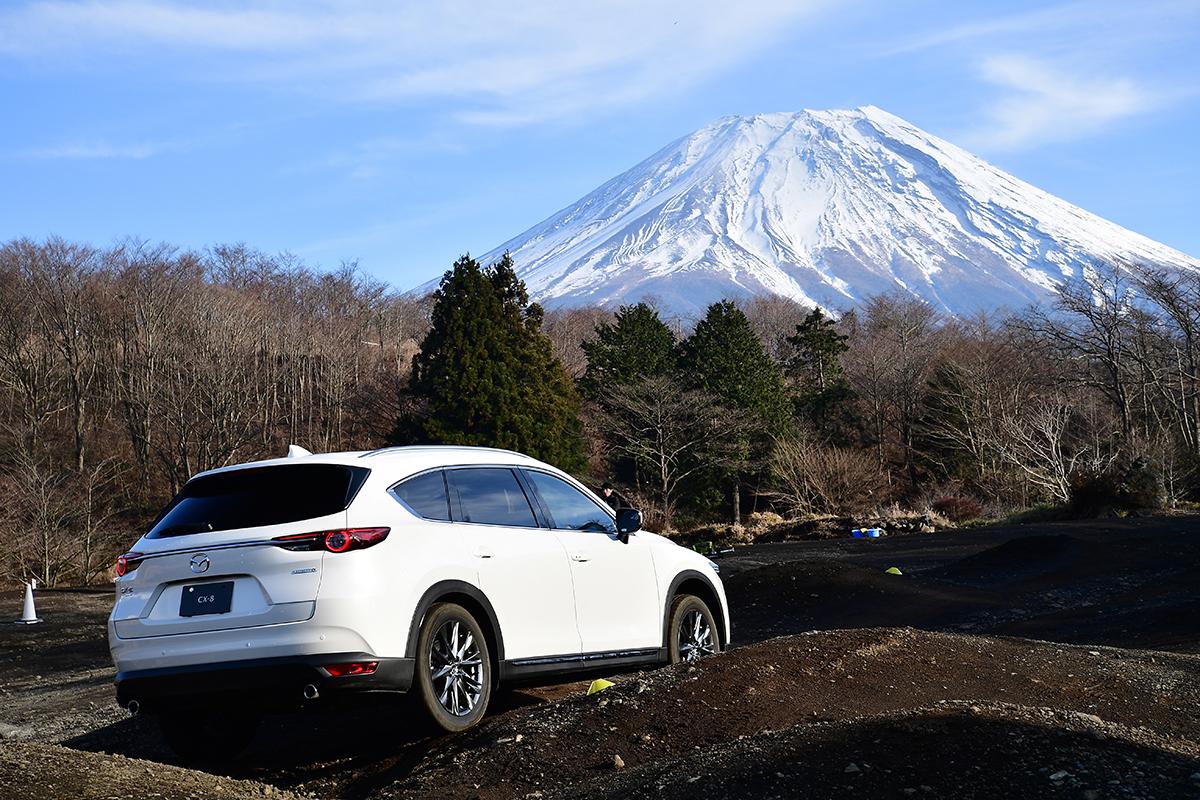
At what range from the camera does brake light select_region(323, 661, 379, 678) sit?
20.5 feet

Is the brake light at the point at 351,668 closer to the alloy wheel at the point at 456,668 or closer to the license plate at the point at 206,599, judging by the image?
the alloy wheel at the point at 456,668

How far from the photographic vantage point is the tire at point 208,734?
7262 millimetres

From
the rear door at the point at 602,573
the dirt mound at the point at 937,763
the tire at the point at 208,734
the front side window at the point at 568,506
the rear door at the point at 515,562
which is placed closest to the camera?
the dirt mound at the point at 937,763

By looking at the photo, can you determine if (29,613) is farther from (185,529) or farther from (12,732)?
(185,529)

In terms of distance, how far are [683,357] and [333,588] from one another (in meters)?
52.1

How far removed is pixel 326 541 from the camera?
635cm

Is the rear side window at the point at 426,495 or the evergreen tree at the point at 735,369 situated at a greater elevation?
the evergreen tree at the point at 735,369

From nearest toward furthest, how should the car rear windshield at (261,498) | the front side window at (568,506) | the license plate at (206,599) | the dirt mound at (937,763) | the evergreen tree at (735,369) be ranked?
the dirt mound at (937,763) < the license plate at (206,599) < the car rear windshield at (261,498) < the front side window at (568,506) < the evergreen tree at (735,369)

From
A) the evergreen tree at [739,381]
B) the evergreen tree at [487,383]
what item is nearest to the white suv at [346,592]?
the evergreen tree at [487,383]

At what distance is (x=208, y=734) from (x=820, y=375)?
59.2 meters

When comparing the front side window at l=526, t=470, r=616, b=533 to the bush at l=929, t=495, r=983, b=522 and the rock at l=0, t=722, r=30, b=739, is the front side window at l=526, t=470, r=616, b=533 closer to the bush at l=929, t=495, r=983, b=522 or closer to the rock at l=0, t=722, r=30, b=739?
the rock at l=0, t=722, r=30, b=739

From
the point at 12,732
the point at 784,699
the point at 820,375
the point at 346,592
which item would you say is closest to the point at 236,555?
the point at 346,592

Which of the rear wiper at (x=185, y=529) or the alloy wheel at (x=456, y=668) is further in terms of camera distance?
the alloy wheel at (x=456, y=668)

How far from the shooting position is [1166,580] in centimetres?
1634
